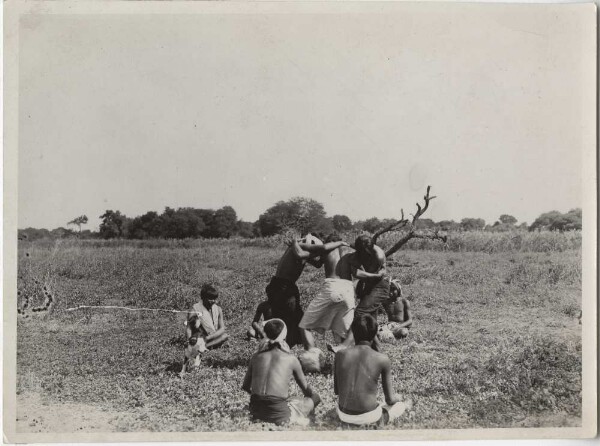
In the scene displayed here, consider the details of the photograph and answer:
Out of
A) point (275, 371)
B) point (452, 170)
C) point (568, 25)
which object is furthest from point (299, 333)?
point (568, 25)

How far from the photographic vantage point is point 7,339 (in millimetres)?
7383

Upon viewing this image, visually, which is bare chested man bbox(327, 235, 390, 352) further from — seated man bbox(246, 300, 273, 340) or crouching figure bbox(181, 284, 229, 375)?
crouching figure bbox(181, 284, 229, 375)

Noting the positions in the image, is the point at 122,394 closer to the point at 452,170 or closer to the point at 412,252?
the point at 412,252

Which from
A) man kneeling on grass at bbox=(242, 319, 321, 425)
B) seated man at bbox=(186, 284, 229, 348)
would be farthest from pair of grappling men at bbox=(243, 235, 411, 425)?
seated man at bbox=(186, 284, 229, 348)

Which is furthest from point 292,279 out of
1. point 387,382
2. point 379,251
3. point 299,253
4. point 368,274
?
point 387,382

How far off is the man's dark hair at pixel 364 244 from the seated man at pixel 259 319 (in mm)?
1143

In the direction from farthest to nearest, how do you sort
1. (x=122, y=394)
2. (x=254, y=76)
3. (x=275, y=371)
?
1. (x=254, y=76)
2. (x=122, y=394)
3. (x=275, y=371)

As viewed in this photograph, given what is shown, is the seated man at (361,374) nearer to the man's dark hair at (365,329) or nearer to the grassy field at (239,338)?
the man's dark hair at (365,329)

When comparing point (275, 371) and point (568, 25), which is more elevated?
point (568, 25)

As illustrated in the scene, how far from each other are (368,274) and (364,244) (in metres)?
0.32

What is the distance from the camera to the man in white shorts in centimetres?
724

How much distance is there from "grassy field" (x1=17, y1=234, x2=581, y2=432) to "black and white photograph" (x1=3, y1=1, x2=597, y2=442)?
25 mm

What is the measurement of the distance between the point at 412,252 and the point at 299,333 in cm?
156

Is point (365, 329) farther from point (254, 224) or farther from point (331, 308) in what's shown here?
Result: point (254, 224)
